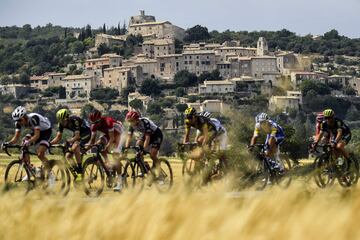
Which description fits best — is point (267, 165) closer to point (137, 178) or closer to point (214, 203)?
point (137, 178)

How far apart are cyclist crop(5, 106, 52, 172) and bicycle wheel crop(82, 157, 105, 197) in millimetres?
614

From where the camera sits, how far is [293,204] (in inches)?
243

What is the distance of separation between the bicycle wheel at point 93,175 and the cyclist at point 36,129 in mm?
614

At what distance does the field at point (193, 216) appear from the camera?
5348mm

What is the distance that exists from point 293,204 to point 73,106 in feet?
573

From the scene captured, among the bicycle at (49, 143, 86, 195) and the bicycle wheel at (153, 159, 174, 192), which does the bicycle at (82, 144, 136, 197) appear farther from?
the bicycle wheel at (153, 159, 174, 192)

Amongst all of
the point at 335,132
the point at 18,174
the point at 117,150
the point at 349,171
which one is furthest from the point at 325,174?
the point at 18,174

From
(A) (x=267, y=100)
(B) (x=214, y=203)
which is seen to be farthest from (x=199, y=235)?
(A) (x=267, y=100)

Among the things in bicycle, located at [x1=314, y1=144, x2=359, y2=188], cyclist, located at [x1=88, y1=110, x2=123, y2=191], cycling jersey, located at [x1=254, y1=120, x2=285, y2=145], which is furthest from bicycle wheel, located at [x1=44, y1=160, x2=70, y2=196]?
bicycle, located at [x1=314, y1=144, x2=359, y2=188]

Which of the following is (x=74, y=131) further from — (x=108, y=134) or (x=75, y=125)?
(x=108, y=134)

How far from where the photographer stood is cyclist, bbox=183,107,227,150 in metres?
14.6

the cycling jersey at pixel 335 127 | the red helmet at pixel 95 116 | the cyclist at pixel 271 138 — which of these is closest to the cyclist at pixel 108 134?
the red helmet at pixel 95 116

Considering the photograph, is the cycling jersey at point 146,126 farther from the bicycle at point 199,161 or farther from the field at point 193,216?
the field at point 193,216

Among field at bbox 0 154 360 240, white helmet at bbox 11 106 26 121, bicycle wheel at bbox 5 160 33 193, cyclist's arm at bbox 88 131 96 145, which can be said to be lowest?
bicycle wheel at bbox 5 160 33 193
